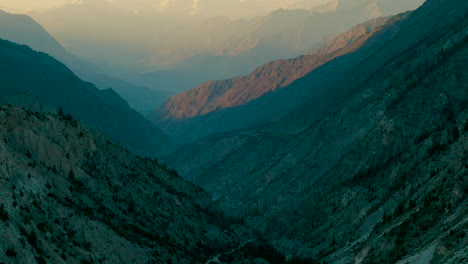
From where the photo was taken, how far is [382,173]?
102 m

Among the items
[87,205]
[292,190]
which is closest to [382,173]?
[292,190]

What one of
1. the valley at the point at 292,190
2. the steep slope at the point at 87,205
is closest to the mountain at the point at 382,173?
the valley at the point at 292,190

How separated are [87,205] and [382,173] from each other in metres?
53.0

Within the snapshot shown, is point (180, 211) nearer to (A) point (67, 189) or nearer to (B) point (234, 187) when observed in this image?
(A) point (67, 189)

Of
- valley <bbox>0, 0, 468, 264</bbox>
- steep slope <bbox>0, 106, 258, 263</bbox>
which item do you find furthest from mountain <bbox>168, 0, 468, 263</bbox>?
steep slope <bbox>0, 106, 258, 263</bbox>

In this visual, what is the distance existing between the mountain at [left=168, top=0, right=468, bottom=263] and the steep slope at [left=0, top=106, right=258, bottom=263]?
17315 mm

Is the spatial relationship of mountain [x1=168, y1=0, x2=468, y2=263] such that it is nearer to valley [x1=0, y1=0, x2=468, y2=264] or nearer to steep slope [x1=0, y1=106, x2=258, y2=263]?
valley [x1=0, y1=0, x2=468, y2=264]

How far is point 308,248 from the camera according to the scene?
98.6 metres

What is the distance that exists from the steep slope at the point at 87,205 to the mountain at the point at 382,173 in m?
17.3

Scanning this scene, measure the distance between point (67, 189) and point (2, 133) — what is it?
8.63m

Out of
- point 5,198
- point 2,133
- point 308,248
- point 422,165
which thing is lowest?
point 308,248

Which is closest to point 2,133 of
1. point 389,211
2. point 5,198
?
point 5,198

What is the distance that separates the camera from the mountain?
6300cm

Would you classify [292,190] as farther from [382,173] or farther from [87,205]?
[87,205]
